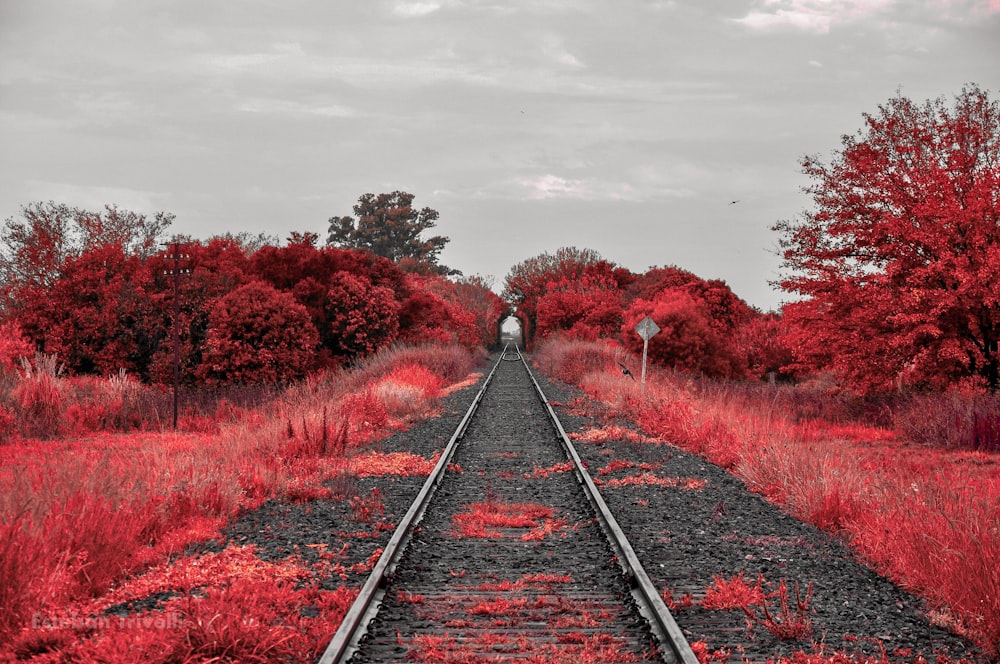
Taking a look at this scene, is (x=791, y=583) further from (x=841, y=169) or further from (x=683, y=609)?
(x=841, y=169)

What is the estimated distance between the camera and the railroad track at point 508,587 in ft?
16.6

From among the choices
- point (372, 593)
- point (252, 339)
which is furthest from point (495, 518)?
point (252, 339)

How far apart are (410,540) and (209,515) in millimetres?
2221

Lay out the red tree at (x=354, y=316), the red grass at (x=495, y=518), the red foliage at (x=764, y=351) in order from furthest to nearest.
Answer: the red foliage at (x=764, y=351) → the red tree at (x=354, y=316) → the red grass at (x=495, y=518)

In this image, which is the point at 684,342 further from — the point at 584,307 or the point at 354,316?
the point at 584,307

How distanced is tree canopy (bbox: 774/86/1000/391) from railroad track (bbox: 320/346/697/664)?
1094 centimetres

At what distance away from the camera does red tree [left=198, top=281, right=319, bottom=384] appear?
22.8m

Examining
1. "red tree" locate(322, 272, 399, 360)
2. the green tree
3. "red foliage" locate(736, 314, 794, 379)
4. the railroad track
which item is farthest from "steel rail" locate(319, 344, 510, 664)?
the green tree

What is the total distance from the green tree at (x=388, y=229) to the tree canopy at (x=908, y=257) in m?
70.4

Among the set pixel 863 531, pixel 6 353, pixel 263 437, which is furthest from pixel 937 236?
pixel 6 353

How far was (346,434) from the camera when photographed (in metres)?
13.0

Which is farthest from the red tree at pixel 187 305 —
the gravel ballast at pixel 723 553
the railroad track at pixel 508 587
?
the railroad track at pixel 508 587

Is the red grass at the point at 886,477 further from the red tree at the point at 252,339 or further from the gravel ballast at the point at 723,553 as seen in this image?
the red tree at the point at 252,339

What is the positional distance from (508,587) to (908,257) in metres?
16.3
